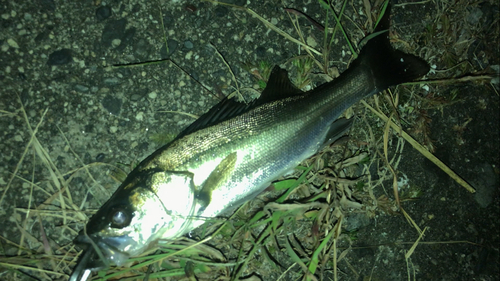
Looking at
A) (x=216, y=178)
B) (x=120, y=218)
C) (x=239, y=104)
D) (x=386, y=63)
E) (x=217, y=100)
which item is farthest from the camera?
(x=217, y=100)

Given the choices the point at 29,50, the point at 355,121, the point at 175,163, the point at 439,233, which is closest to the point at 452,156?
the point at 439,233

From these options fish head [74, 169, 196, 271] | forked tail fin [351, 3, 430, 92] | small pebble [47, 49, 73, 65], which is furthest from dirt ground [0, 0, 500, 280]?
fish head [74, 169, 196, 271]

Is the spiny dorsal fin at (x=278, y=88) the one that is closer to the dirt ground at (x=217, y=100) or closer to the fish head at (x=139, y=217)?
the dirt ground at (x=217, y=100)

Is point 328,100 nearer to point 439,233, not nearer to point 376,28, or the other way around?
point 376,28

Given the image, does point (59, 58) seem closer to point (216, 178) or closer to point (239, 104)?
point (239, 104)

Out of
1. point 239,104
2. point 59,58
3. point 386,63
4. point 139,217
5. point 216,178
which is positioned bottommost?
point 386,63

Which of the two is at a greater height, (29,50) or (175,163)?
(29,50)

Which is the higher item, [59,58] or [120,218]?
[59,58]

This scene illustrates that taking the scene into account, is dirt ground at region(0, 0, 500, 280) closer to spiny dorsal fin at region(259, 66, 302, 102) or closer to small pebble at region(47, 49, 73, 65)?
small pebble at region(47, 49, 73, 65)

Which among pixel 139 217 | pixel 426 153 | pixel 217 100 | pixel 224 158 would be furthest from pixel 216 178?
pixel 426 153
